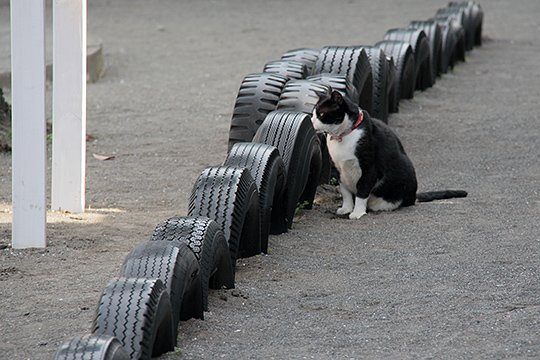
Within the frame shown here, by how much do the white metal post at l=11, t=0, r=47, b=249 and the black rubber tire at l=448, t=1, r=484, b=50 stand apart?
8.78 m

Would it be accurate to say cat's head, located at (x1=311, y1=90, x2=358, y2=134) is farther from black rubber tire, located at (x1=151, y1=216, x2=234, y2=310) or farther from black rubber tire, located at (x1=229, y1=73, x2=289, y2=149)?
black rubber tire, located at (x1=151, y1=216, x2=234, y2=310)

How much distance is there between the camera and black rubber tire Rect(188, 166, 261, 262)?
5188 mm

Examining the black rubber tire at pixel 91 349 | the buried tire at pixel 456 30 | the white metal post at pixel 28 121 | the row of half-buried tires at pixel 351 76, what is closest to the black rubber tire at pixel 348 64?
the row of half-buried tires at pixel 351 76

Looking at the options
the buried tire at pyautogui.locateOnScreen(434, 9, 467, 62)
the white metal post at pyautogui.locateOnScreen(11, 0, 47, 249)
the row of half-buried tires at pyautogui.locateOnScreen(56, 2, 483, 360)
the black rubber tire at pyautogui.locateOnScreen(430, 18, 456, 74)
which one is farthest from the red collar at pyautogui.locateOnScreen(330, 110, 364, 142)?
the buried tire at pyautogui.locateOnScreen(434, 9, 467, 62)

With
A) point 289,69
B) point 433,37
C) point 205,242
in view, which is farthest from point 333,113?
point 433,37

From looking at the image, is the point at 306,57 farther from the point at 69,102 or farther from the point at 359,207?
the point at 69,102

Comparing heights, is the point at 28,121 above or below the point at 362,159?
above

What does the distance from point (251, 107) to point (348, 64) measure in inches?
36.8

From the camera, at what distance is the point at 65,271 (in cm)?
531

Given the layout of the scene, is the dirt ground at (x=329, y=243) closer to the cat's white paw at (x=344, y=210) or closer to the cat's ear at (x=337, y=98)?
the cat's white paw at (x=344, y=210)

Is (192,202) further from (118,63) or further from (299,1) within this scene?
(299,1)

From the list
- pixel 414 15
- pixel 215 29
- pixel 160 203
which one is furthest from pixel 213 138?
pixel 414 15

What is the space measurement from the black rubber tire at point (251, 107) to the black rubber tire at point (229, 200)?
1572 mm

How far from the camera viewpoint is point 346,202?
6.74 m
